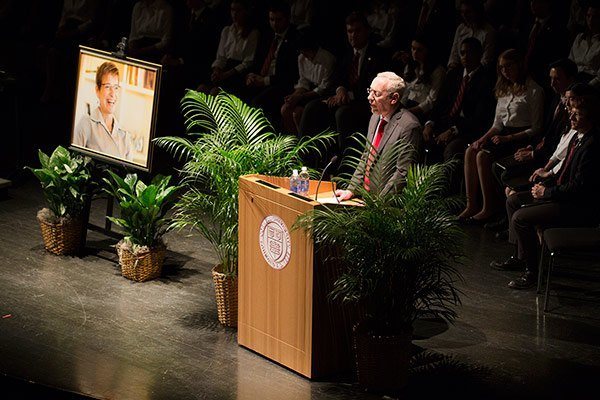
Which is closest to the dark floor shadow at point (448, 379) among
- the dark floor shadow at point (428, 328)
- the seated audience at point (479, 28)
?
the dark floor shadow at point (428, 328)

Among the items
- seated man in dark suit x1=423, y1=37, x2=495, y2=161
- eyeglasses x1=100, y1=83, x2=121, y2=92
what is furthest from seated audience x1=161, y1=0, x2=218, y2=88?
eyeglasses x1=100, y1=83, x2=121, y2=92

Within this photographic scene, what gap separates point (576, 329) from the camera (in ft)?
21.0

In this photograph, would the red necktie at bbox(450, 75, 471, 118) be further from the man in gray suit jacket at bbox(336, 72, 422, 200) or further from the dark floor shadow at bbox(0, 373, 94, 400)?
the dark floor shadow at bbox(0, 373, 94, 400)

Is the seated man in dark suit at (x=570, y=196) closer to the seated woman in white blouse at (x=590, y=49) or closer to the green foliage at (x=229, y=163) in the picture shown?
the seated woman in white blouse at (x=590, y=49)

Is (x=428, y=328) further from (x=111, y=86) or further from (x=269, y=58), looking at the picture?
(x=269, y=58)

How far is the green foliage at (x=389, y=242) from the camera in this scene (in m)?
5.18

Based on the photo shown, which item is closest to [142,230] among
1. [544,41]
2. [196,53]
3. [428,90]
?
[428,90]

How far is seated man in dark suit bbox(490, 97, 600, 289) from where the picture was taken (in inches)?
267

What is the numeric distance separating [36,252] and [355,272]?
3085mm

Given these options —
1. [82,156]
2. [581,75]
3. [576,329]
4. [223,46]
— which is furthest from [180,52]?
[576,329]

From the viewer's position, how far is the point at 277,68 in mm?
10031

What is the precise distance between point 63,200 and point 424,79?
137 inches

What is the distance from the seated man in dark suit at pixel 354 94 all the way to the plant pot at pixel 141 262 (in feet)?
9.21

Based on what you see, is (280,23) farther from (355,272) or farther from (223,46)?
(355,272)
